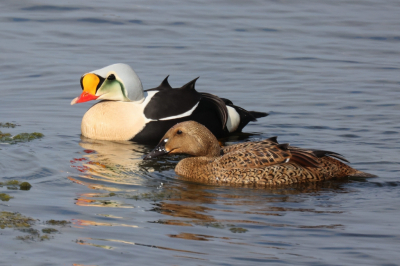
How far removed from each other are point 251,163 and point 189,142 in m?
0.75

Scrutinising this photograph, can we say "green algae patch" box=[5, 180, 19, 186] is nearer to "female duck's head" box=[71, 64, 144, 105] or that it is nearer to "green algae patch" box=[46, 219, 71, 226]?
"green algae patch" box=[46, 219, 71, 226]

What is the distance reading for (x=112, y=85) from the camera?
28.3 feet

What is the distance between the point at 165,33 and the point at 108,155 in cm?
763

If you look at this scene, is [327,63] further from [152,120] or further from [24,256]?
[24,256]

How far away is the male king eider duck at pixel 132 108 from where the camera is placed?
8.44m

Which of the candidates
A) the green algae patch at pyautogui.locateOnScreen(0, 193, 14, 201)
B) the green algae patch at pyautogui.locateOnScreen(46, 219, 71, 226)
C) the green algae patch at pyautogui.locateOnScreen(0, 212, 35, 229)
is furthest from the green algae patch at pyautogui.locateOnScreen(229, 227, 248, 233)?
the green algae patch at pyautogui.locateOnScreen(0, 193, 14, 201)

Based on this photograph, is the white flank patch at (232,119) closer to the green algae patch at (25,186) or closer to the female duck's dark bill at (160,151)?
the female duck's dark bill at (160,151)

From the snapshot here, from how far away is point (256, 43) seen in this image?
14180mm

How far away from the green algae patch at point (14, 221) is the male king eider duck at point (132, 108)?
3.27 metres

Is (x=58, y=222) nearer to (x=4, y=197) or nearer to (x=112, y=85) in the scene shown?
(x=4, y=197)

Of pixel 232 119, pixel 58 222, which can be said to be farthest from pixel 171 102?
pixel 58 222

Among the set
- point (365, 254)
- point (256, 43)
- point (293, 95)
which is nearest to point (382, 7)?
point (256, 43)

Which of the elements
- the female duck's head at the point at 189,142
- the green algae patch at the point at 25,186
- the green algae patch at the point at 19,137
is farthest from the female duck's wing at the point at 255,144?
the green algae patch at the point at 19,137

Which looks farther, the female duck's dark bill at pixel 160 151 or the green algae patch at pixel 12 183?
the female duck's dark bill at pixel 160 151
